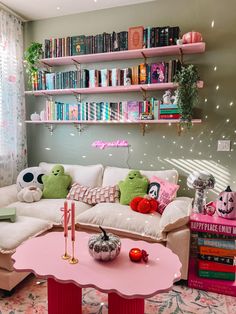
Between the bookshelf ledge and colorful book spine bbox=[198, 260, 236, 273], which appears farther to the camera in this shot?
the bookshelf ledge

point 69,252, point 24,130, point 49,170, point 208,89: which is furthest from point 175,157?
point 24,130

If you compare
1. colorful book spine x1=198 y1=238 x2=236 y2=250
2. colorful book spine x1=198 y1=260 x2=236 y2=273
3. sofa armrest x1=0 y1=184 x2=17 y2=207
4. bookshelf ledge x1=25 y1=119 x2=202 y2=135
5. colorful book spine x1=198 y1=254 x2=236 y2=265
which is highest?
bookshelf ledge x1=25 y1=119 x2=202 y2=135

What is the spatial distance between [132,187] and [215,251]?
3.26 ft

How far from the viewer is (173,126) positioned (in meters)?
2.97

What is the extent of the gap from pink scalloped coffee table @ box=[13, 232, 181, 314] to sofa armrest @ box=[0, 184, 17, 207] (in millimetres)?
1166

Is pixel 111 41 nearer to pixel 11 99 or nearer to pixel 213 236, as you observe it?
pixel 11 99

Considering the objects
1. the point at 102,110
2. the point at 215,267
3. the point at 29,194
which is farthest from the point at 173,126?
the point at 29,194

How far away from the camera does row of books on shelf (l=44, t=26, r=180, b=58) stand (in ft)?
8.91

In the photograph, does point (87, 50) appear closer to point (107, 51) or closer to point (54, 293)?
point (107, 51)

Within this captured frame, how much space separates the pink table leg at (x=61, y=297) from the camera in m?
1.59

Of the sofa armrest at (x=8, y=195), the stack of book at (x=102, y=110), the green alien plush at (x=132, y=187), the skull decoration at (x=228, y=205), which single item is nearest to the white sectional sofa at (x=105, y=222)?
the sofa armrest at (x=8, y=195)

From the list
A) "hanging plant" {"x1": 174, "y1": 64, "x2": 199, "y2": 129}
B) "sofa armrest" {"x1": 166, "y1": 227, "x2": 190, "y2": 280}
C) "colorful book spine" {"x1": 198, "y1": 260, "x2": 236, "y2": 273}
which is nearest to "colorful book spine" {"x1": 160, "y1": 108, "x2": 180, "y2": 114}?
"hanging plant" {"x1": 174, "y1": 64, "x2": 199, "y2": 129}

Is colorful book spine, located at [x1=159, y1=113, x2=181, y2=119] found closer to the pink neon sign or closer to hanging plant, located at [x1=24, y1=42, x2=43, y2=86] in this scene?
the pink neon sign

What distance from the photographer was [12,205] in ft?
8.98
